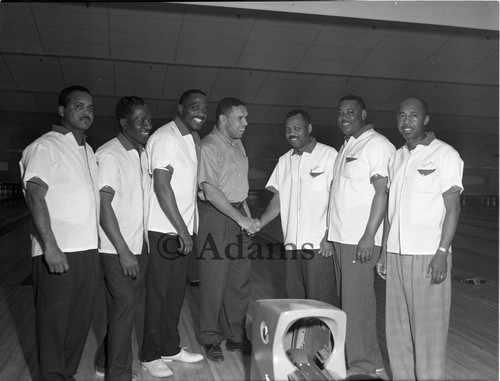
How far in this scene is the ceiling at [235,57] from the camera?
17.0 feet

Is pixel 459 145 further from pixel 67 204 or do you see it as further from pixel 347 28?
pixel 67 204

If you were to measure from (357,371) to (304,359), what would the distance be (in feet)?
2.50

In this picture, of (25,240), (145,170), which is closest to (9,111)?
(25,240)

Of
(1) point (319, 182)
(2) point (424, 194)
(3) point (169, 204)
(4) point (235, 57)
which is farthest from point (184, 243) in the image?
A: (4) point (235, 57)

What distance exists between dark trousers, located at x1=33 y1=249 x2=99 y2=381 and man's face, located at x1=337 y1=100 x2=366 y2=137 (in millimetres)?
1337

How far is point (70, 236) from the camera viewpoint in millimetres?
1932

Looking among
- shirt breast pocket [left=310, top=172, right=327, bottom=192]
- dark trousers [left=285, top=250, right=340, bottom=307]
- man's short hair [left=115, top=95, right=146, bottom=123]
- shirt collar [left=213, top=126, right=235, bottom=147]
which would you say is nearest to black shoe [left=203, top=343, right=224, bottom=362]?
dark trousers [left=285, top=250, right=340, bottom=307]

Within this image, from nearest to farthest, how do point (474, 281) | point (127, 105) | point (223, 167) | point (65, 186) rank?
1. point (65, 186)
2. point (127, 105)
3. point (223, 167)
4. point (474, 281)

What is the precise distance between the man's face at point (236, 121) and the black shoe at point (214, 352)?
1.13m

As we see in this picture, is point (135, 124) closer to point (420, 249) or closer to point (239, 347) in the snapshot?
point (239, 347)

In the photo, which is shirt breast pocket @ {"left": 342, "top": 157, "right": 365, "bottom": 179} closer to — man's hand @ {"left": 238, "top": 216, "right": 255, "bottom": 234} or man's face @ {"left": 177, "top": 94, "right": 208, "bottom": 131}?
man's hand @ {"left": 238, "top": 216, "right": 255, "bottom": 234}

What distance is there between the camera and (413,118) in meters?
2.07

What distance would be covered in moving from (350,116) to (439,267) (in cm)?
84

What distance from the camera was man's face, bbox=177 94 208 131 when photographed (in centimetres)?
255
